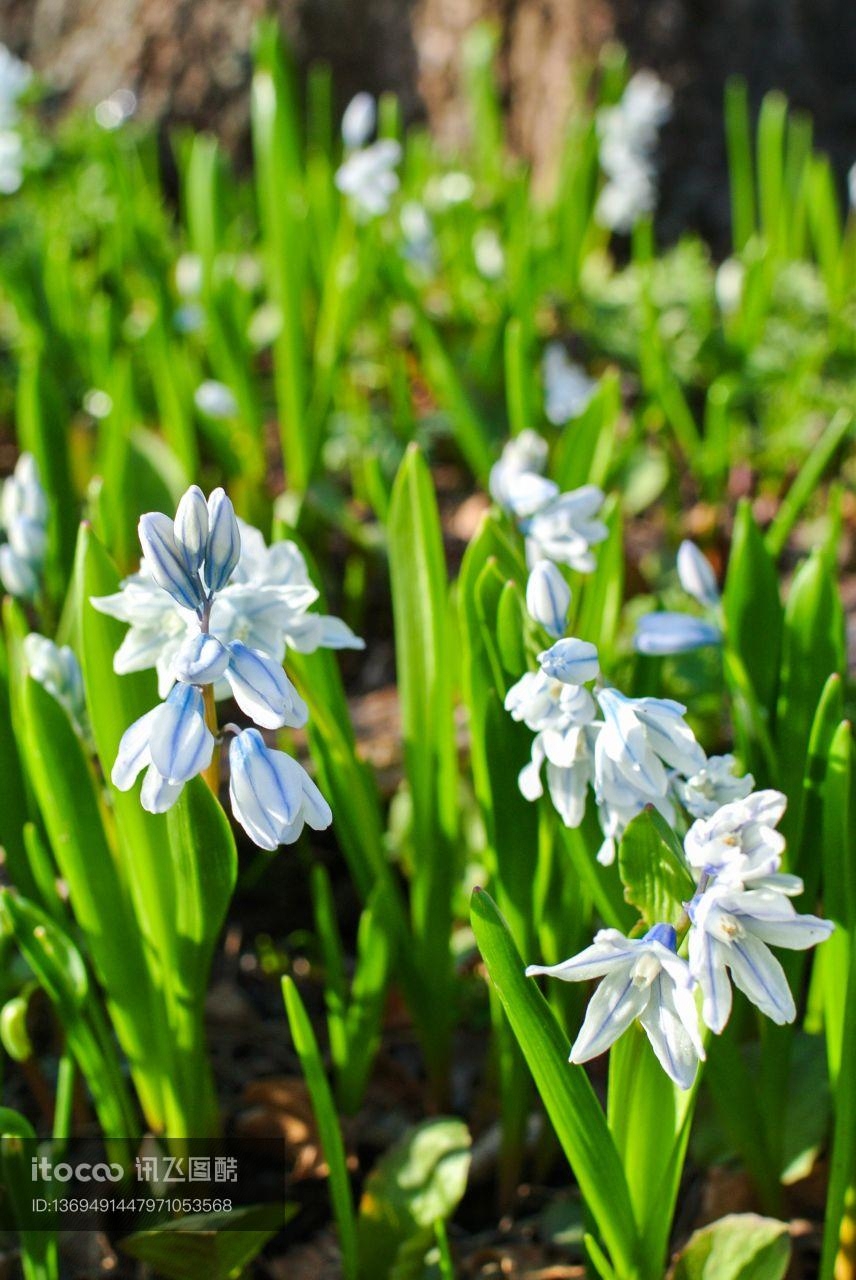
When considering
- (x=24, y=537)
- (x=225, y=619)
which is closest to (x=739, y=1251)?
(x=225, y=619)

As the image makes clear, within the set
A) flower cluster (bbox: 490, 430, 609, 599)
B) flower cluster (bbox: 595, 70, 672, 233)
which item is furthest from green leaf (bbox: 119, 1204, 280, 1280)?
flower cluster (bbox: 595, 70, 672, 233)

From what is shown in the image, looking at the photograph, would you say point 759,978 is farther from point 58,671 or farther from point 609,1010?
point 58,671

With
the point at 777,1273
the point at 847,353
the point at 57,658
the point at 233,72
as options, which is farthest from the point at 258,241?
the point at 777,1273

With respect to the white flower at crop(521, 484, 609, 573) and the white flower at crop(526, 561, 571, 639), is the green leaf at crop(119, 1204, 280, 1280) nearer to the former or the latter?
the white flower at crop(526, 561, 571, 639)

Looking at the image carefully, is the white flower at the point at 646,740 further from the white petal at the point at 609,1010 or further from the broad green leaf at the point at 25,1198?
the broad green leaf at the point at 25,1198

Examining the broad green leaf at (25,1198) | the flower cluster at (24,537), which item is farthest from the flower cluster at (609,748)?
the flower cluster at (24,537)

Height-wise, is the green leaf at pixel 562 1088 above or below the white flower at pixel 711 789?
below
